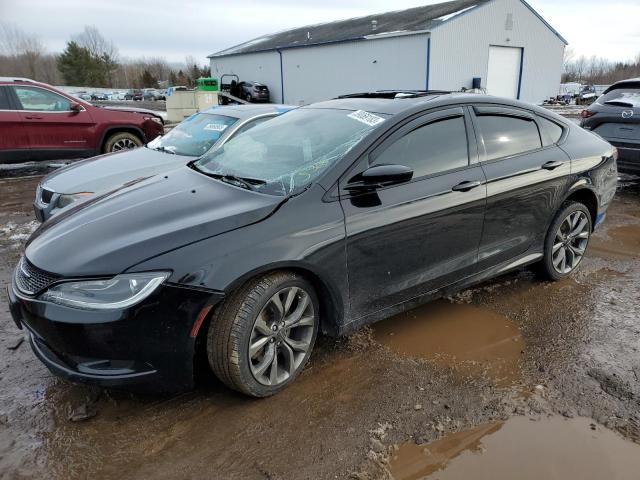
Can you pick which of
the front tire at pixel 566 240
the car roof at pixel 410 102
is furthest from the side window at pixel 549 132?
the front tire at pixel 566 240

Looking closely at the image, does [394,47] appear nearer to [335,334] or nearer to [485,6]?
[485,6]

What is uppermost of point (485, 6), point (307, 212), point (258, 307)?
point (485, 6)

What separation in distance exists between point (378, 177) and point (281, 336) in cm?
105

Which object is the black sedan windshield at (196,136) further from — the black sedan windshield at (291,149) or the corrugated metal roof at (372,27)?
the corrugated metal roof at (372,27)

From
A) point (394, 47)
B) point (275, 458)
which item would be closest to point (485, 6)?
point (394, 47)

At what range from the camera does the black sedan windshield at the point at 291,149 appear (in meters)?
2.90

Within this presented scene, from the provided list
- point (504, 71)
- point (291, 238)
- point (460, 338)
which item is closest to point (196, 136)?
point (291, 238)

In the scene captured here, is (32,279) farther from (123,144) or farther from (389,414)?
(123,144)

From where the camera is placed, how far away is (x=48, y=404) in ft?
8.67

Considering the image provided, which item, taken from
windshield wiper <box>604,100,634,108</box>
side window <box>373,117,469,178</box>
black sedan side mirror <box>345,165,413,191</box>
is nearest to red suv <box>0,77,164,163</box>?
side window <box>373,117,469,178</box>

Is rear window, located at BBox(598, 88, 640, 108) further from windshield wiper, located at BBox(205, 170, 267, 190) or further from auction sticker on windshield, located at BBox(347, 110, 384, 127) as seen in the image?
windshield wiper, located at BBox(205, 170, 267, 190)

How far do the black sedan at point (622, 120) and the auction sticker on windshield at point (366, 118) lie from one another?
5.42 metres

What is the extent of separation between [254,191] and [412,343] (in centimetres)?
147

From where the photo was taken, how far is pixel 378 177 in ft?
9.09
